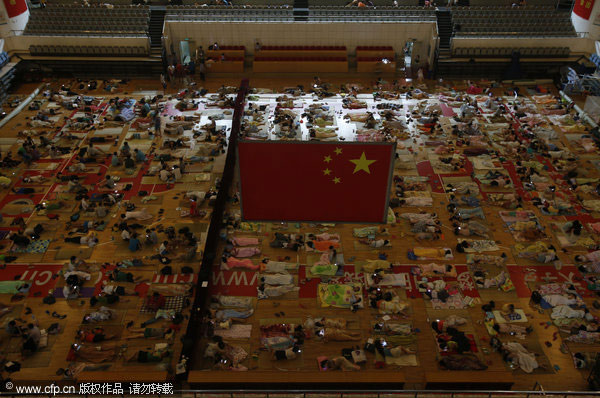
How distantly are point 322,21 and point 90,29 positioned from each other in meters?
18.0

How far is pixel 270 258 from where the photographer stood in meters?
21.8

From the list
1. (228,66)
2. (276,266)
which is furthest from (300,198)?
(228,66)

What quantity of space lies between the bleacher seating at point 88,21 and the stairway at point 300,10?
11.8 m

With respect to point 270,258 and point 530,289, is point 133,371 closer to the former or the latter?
point 270,258

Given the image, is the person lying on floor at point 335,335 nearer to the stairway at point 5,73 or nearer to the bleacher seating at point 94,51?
the bleacher seating at point 94,51

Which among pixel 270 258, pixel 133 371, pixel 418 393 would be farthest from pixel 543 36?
pixel 133 371

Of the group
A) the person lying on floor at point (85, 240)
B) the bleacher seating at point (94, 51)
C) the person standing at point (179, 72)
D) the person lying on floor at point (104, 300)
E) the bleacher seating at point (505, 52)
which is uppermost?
the bleacher seating at point (505, 52)

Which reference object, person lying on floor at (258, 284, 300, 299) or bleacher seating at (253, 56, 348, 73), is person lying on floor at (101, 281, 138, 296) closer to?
person lying on floor at (258, 284, 300, 299)

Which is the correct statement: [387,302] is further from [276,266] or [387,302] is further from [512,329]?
[276,266]

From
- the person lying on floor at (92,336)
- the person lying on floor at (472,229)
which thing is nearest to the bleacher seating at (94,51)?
the person lying on floor at (92,336)

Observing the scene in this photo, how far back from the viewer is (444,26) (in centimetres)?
3759

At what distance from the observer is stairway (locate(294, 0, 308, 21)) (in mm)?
37844

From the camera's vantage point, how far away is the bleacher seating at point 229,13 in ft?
124

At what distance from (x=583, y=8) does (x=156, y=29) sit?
107 ft
